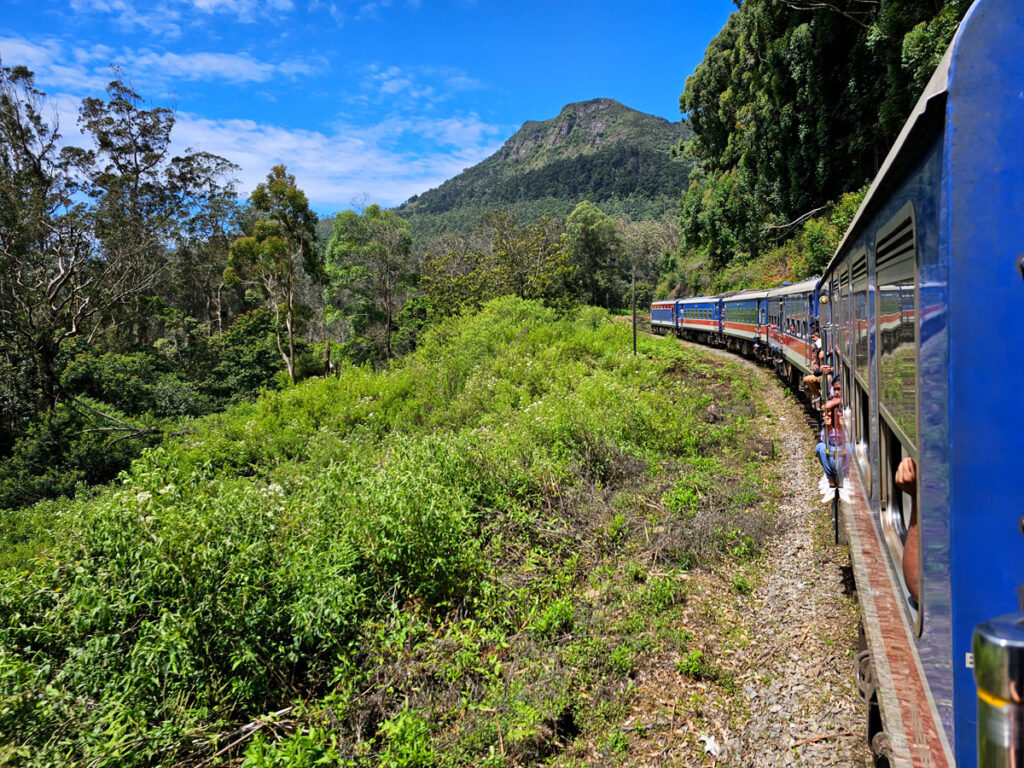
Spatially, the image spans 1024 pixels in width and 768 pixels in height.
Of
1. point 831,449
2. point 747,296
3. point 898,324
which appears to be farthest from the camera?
point 747,296

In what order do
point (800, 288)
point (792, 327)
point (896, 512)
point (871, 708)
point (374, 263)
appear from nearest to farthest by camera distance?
1. point (896, 512)
2. point (871, 708)
3. point (800, 288)
4. point (792, 327)
5. point (374, 263)

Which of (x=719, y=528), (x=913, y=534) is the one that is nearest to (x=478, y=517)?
(x=719, y=528)

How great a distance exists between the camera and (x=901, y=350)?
2359 millimetres

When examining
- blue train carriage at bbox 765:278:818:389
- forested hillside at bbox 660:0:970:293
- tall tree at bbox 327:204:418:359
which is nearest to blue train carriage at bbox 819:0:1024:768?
blue train carriage at bbox 765:278:818:389

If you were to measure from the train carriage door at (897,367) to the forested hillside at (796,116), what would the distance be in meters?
14.7

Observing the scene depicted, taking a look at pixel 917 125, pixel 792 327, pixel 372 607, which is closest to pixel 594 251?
pixel 792 327

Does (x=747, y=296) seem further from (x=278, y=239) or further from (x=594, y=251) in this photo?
(x=594, y=251)

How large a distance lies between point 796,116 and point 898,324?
2894cm

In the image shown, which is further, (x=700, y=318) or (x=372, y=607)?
(x=700, y=318)

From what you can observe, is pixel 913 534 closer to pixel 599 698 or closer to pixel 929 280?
pixel 929 280

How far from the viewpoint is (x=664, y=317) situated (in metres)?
36.9

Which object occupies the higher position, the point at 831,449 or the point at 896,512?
the point at 896,512

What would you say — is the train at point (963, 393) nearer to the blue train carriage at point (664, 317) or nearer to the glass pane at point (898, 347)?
the glass pane at point (898, 347)

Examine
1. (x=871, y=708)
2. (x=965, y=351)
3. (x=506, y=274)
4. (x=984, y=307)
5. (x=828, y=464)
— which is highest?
(x=506, y=274)
